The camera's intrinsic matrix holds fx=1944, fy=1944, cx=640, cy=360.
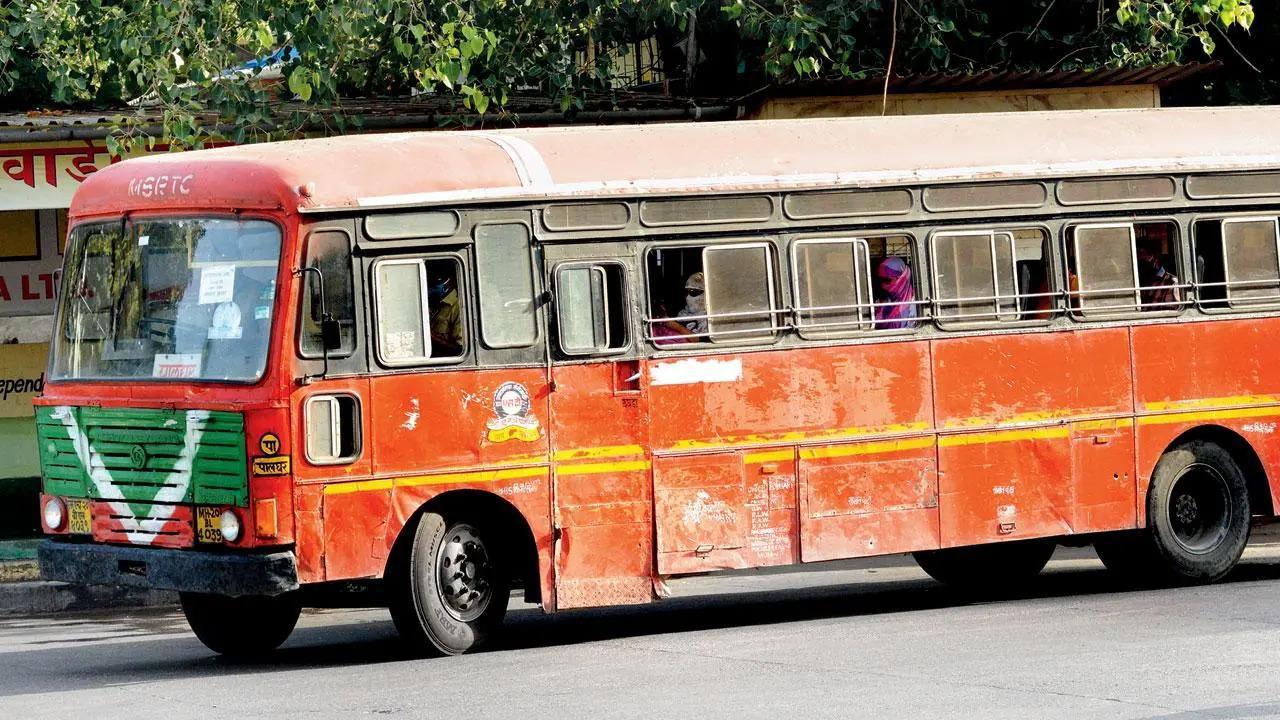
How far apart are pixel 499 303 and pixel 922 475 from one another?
9.39 feet

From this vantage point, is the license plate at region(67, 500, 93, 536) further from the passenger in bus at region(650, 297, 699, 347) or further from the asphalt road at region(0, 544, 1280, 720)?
the passenger in bus at region(650, 297, 699, 347)

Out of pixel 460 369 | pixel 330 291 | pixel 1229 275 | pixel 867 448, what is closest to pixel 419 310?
pixel 460 369

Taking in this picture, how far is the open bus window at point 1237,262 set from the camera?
41.1ft

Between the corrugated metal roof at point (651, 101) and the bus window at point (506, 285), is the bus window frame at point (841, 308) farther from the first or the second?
the corrugated metal roof at point (651, 101)

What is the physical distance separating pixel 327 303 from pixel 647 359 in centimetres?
189

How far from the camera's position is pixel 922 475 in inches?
452

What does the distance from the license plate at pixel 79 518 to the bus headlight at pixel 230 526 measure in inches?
41.5

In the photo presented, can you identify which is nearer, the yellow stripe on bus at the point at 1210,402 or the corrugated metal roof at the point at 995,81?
the yellow stripe on bus at the point at 1210,402

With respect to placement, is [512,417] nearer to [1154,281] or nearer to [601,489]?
[601,489]

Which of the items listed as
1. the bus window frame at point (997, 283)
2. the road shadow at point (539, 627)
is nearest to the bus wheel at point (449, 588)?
the road shadow at point (539, 627)

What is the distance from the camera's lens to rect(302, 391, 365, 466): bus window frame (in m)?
9.59

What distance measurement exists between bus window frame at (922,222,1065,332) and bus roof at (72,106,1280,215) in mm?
329

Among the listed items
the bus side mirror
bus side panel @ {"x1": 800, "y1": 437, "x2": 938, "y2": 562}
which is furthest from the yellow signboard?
bus side panel @ {"x1": 800, "y1": 437, "x2": 938, "y2": 562}

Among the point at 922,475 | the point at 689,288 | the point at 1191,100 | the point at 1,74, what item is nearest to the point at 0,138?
the point at 1,74
